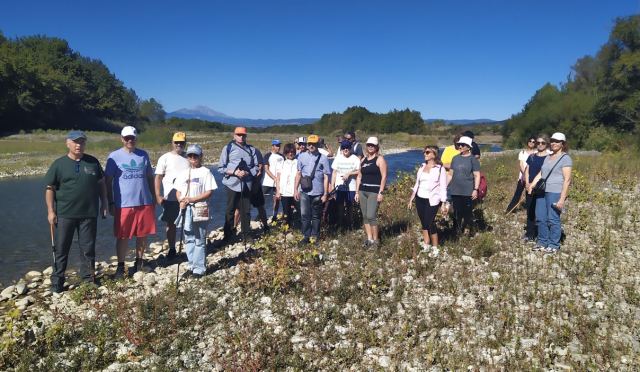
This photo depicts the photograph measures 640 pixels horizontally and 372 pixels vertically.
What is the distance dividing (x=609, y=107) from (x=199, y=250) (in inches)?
1604

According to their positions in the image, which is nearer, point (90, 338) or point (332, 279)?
point (90, 338)

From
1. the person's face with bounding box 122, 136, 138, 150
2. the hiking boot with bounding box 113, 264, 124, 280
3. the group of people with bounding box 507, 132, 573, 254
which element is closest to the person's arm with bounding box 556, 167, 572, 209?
the group of people with bounding box 507, 132, 573, 254

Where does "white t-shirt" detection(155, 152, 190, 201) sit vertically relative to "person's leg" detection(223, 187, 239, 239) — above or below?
above

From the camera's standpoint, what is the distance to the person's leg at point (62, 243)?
644cm

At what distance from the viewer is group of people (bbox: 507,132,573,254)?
7.18 meters

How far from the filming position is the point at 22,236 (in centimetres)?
1161

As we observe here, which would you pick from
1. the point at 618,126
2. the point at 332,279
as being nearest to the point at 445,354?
the point at 332,279

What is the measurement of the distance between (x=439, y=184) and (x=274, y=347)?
4.19m

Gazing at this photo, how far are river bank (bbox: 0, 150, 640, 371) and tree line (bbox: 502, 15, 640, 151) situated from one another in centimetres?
2408

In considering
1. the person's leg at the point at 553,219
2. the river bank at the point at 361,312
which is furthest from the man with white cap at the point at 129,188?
the person's leg at the point at 553,219

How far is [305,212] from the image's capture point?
852 cm

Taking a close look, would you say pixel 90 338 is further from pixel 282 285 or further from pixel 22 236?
pixel 22 236

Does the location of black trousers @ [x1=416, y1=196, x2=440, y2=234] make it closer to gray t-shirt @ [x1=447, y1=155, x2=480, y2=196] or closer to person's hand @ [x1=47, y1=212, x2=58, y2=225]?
gray t-shirt @ [x1=447, y1=155, x2=480, y2=196]

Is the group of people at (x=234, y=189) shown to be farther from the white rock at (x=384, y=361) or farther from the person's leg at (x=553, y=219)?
the white rock at (x=384, y=361)
